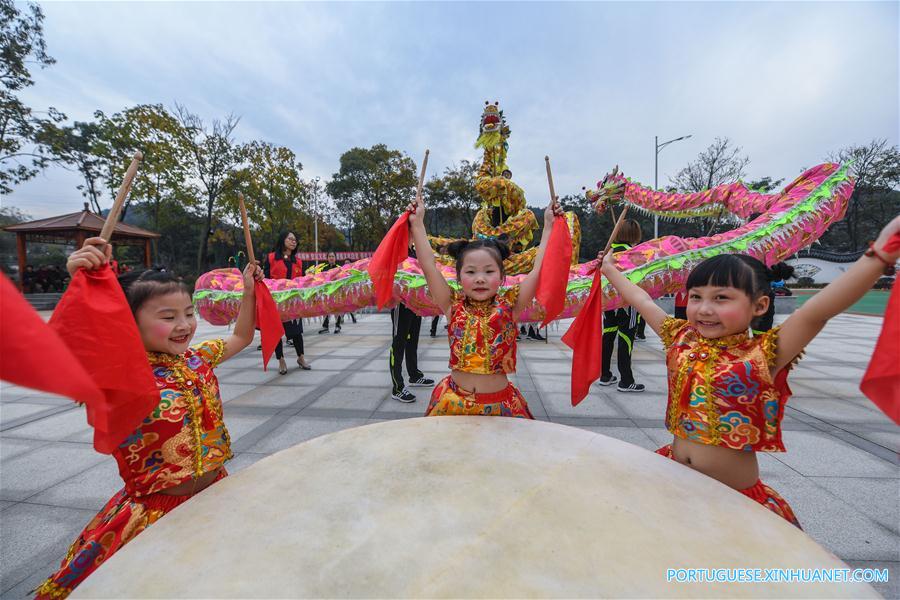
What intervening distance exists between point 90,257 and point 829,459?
3.87 m

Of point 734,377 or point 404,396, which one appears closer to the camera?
point 734,377

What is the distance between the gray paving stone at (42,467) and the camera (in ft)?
7.30

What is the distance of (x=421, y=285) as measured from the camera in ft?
9.52

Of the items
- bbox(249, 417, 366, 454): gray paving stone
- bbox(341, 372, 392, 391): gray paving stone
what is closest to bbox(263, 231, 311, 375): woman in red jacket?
bbox(341, 372, 392, 391): gray paving stone

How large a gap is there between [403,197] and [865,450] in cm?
2404

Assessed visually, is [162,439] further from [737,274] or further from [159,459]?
[737,274]

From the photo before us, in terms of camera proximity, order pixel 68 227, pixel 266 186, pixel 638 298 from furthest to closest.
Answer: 1. pixel 266 186
2. pixel 68 227
3. pixel 638 298

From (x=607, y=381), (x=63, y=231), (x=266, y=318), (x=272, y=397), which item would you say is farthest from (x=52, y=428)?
(x=63, y=231)

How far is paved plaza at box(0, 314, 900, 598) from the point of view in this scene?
1.79 meters

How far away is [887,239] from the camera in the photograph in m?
0.94

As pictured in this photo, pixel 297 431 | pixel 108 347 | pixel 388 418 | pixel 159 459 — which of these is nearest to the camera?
pixel 108 347

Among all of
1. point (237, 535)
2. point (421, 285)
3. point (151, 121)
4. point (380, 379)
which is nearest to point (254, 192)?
point (151, 121)

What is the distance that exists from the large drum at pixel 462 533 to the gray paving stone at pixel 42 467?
84.6 inches

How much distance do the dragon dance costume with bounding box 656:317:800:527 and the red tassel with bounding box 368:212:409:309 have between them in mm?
1438
